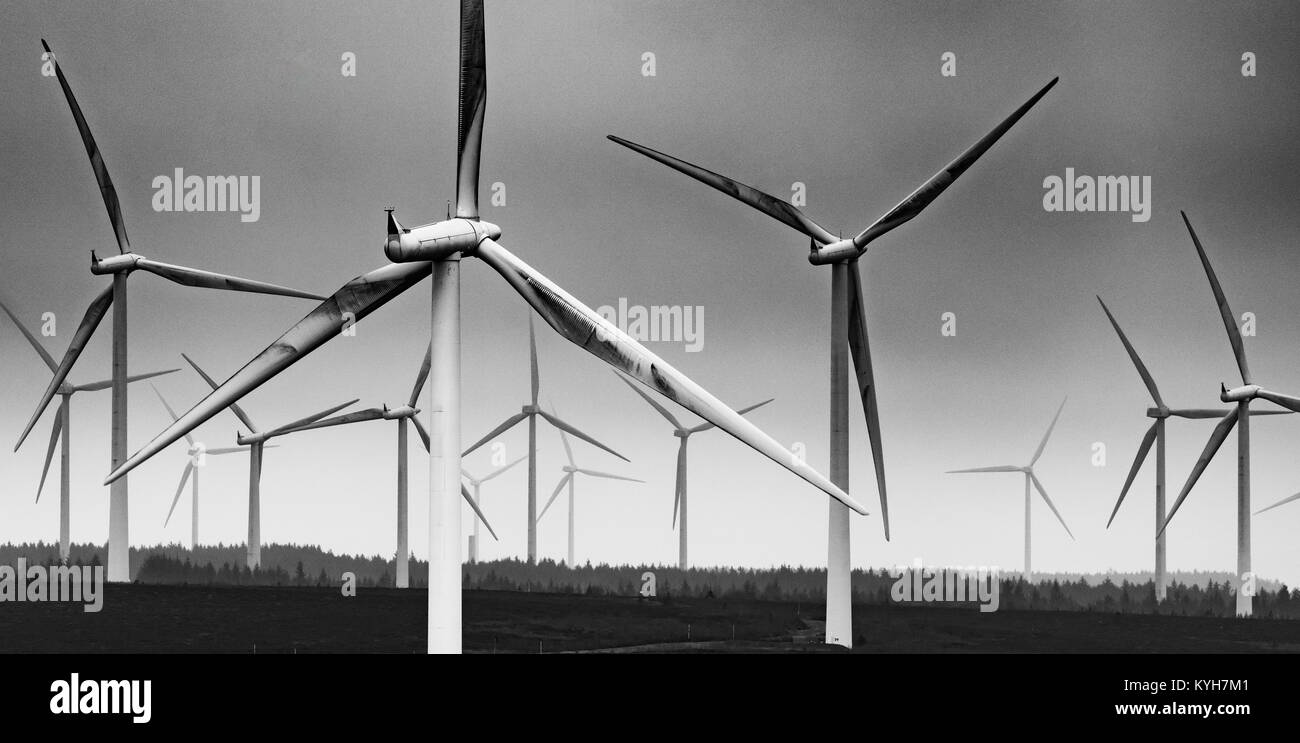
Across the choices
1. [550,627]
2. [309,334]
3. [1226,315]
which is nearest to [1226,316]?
[1226,315]

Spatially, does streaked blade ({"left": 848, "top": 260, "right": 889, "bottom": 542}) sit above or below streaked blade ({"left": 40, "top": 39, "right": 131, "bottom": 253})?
below

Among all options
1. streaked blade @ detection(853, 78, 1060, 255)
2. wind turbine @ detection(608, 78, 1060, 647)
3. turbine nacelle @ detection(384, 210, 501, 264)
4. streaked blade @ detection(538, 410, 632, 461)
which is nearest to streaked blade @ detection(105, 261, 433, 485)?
turbine nacelle @ detection(384, 210, 501, 264)

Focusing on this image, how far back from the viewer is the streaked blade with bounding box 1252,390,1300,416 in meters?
76.8

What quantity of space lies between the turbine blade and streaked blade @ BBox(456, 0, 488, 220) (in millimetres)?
43403

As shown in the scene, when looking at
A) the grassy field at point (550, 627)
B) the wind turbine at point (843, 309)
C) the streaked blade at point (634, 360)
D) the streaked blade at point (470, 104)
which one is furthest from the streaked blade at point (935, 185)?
the streaked blade at point (634, 360)

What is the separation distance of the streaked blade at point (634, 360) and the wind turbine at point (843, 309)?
18.8 meters

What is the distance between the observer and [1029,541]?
101188mm

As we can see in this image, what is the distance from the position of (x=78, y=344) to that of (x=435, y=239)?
3698cm

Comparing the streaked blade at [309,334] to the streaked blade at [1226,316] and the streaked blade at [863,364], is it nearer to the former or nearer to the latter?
the streaked blade at [863,364]

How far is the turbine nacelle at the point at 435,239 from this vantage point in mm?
39625

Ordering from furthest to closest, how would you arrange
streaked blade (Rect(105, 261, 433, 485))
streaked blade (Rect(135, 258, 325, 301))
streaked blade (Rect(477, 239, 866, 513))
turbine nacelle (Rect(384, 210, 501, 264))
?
1. streaked blade (Rect(135, 258, 325, 301))
2. turbine nacelle (Rect(384, 210, 501, 264))
3. streaked blade (Rect(105, 261, 433, 485))
4. streaked blade (Rect(477, 239, 866, 513))

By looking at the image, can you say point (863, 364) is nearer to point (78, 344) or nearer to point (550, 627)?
point (550, 627)

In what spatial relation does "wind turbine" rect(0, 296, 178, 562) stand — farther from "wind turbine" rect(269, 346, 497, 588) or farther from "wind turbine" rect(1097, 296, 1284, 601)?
"wind turbine" rect(1097, 296, 1284, 601)
